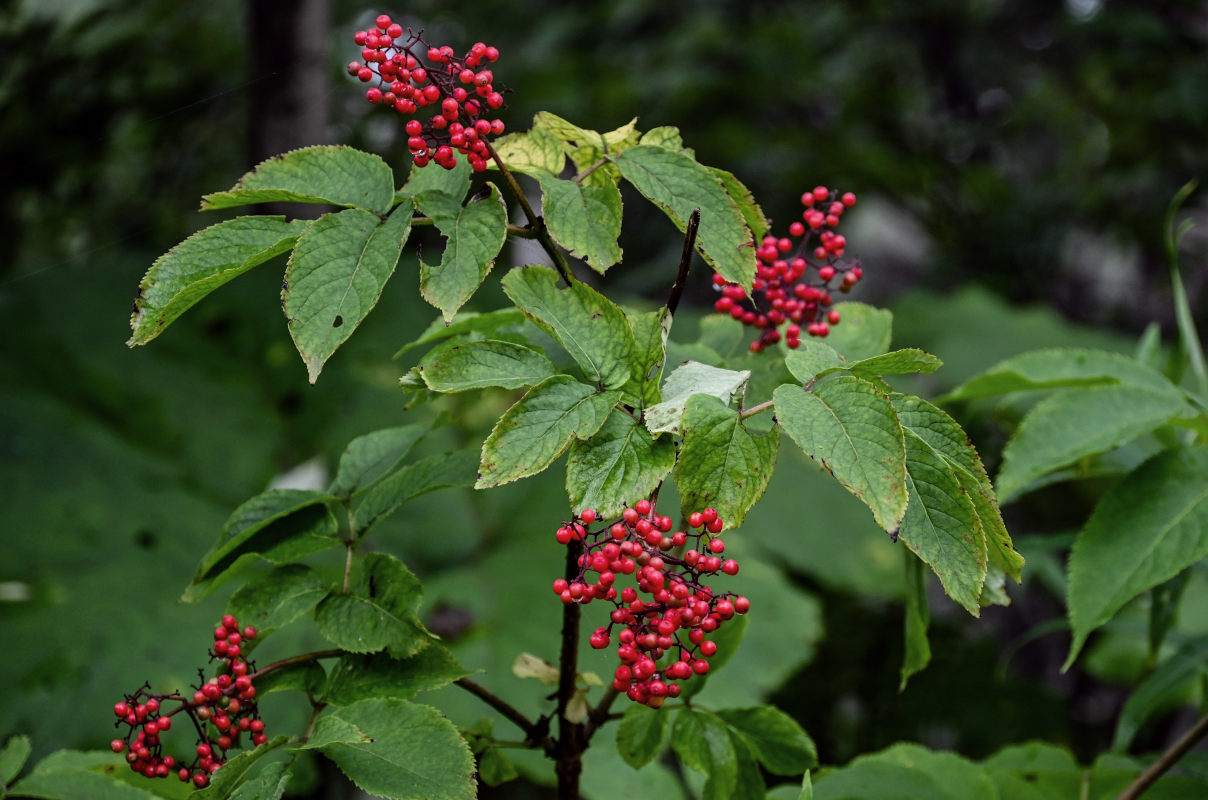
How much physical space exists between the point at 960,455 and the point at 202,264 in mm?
483

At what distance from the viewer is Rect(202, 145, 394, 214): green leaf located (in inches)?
23.2

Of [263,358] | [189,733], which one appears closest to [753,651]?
[189,733]

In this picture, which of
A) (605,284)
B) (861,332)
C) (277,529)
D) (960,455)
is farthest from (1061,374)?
(605,284)

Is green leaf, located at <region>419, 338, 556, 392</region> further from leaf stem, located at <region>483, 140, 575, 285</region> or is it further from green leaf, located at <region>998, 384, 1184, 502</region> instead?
green leaf, located at <region>998, 384, 1184, 502</region>

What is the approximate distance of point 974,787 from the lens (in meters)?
0.84

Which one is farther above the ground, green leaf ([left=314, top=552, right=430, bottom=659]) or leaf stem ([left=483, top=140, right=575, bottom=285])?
leaf stem ([left=483, top=140, right=575, bottom=285])

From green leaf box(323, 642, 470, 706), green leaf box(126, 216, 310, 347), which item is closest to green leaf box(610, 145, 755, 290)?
green leaf box(126, 216, 310, 347)

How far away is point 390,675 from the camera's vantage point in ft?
2.14

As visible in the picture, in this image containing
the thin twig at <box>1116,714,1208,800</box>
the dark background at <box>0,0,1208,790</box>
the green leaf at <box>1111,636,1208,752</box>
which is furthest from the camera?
the dark background at <box>0,0,1208,790</box>

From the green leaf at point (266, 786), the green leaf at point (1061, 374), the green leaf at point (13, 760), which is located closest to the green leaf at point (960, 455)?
the green leaf at point (1061, 374)

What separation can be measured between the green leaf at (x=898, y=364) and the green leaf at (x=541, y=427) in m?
0.16

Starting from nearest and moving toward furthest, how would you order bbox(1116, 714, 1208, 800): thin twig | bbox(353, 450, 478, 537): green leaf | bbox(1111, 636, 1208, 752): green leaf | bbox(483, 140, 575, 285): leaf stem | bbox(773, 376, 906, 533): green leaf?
bbox(773, 376, 906, 533): green leaf
bbox(483, 140, 575, 285): leaf stem
bbox(353, 450, 478, 537): green leaf
bbox(1116, 714, 1208, 800): thin twig
bbox(1111, 636, 1208, 752): green leaf

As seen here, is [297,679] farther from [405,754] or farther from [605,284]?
[605,284]

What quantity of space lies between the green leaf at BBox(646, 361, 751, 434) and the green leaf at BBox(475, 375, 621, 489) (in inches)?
1.2
